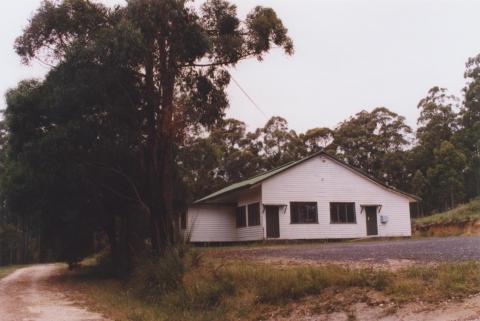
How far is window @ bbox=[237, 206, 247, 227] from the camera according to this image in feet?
111

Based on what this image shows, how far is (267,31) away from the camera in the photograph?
1867 centimetres

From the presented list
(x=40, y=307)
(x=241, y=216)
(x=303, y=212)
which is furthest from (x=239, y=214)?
(x=40, y=307)

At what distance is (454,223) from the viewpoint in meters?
34.2

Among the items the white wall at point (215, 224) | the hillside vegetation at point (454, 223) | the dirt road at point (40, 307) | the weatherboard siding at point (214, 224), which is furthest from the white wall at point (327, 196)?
the dirt road at point (40, 307)

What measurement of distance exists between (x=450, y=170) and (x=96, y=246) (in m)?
34.3

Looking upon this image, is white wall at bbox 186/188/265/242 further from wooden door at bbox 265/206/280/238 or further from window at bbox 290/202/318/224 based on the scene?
window at bbox 290/202/318/224

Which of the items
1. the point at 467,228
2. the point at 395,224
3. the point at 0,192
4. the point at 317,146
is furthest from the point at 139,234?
the point at 317,146

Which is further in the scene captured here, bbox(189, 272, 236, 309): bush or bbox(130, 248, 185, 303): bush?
bbox(130, 248, 185, 303): bush

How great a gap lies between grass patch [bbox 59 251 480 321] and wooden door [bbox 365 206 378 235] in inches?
771

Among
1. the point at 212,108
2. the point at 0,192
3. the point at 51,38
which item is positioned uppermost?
the point at 51,38

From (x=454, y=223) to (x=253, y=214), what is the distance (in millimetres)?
→ 12620

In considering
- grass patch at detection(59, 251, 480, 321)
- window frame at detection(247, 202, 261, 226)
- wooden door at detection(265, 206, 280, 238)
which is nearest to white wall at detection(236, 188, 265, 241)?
window frame at detection(247, 202, 261, 226)

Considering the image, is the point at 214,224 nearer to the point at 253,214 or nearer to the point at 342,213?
the point at 253,214

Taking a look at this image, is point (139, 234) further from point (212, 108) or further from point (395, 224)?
point (395, 224)
